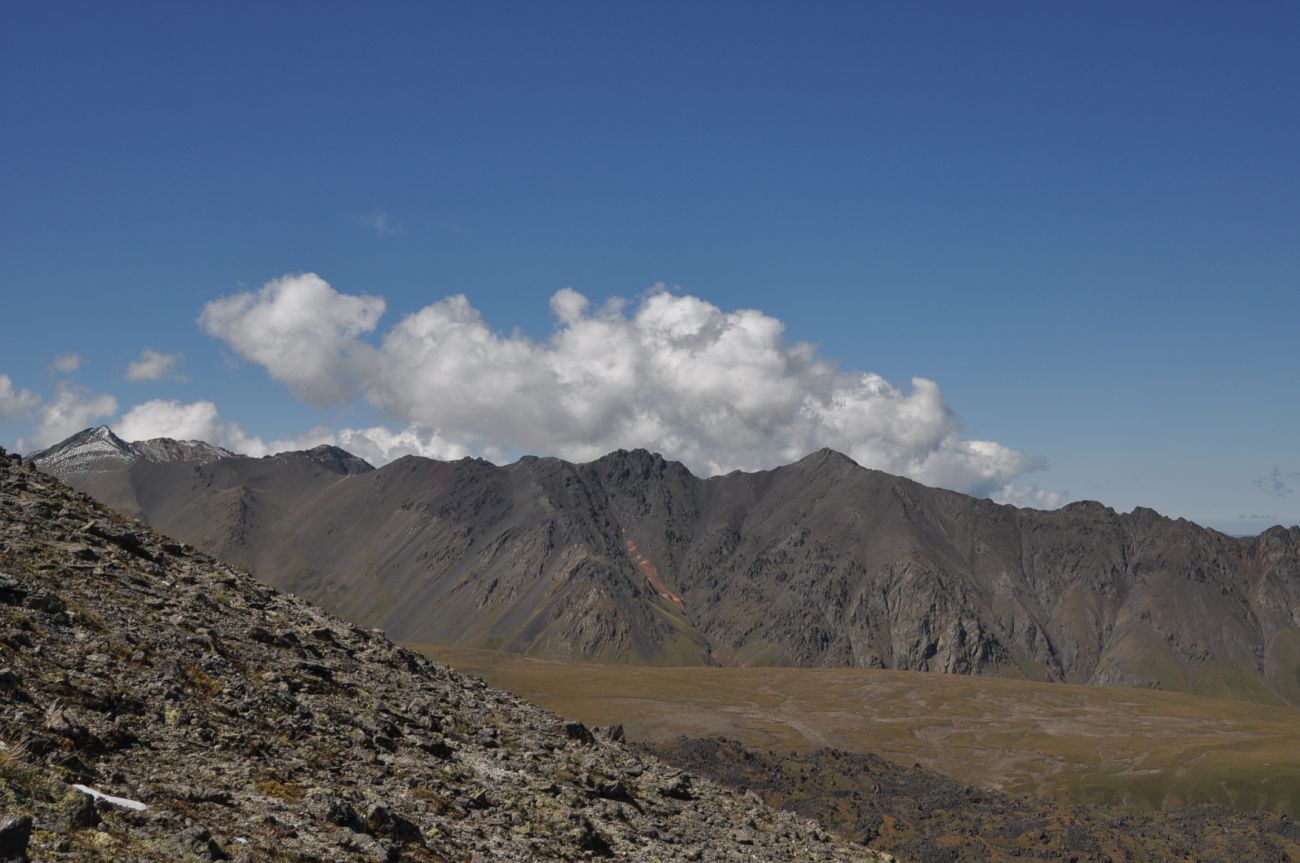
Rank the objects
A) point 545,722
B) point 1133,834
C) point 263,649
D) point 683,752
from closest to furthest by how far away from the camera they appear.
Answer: point 263,649 < point 545,722 < point 1133,834 < point 683,752

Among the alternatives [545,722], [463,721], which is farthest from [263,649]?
[545,722]

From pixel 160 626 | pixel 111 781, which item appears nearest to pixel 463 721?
pixel 160 626

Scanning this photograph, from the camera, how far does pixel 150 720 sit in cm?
2406

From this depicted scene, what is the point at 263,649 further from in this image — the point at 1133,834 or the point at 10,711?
the point at 1133,834

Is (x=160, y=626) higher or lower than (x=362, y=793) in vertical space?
higher

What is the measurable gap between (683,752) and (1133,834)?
2659 inches

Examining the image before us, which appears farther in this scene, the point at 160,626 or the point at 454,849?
the point at 160,626

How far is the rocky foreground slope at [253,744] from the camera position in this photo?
19531mm

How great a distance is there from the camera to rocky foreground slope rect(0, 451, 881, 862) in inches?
769

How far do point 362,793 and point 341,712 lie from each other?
20.8 ft

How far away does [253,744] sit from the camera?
989 inches

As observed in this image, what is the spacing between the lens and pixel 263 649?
113ft

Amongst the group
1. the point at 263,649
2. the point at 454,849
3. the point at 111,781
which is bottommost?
the point at 454,849

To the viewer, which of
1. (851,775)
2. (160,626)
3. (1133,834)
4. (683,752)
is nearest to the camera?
(160,626)
